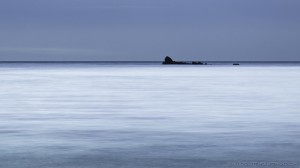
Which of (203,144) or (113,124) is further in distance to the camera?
(113,124)

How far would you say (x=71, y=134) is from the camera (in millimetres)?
17391

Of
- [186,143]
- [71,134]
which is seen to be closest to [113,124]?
[71,134]

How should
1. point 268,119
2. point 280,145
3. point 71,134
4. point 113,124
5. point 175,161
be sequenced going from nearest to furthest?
point 175,161
point 280,145
point 71,134
point 113,124
point 268,119

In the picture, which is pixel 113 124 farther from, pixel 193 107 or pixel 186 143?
pixel 193 107

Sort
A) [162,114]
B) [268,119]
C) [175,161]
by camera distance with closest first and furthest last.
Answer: [175,161] → [268,119] → [162,114]

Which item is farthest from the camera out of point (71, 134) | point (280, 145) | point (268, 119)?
point (268, 119)

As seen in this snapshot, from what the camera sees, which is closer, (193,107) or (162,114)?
(162,114)

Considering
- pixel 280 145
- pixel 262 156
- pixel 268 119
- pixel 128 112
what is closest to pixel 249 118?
pixel 268 119

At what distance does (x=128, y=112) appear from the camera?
25.7 metres

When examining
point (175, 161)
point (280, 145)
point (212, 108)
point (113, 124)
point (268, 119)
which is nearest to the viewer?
point (175, 161)

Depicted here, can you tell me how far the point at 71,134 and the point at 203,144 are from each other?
4141mm

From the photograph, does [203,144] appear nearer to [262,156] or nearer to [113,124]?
[262,156]

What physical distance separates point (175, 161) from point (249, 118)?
34.8 feet

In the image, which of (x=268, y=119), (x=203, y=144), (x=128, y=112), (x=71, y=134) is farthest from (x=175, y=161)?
(x=128, y=112)
